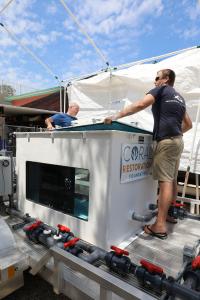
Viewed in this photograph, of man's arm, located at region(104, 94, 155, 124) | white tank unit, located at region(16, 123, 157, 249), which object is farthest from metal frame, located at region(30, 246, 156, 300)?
man's arm, located at region(104, 94, 155, 124)

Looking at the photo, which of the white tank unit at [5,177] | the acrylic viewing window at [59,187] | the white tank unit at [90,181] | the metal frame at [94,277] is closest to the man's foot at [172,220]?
the white tank unit at [90,181]

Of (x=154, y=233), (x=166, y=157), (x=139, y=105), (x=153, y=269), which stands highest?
(x=139, y=105)

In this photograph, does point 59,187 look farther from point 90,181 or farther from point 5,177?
point 5,177

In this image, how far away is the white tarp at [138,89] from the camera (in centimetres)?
410

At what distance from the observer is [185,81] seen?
165 inches

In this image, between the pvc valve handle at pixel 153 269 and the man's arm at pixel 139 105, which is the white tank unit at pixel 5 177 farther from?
the pvc valve handle at pixel 153 269

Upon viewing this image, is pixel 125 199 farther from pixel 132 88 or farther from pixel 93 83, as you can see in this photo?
pixel 93 83

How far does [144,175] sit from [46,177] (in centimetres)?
110

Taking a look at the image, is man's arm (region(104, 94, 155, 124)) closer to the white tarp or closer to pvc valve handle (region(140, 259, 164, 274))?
pvc valve handle (region(140, 259, 164, 274))

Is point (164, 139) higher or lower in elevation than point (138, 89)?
lower

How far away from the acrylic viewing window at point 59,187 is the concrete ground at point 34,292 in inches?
25.7

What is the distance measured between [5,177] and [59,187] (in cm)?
89

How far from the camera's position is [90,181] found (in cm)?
203

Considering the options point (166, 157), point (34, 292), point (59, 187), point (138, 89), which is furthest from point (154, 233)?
point (138, 89)
